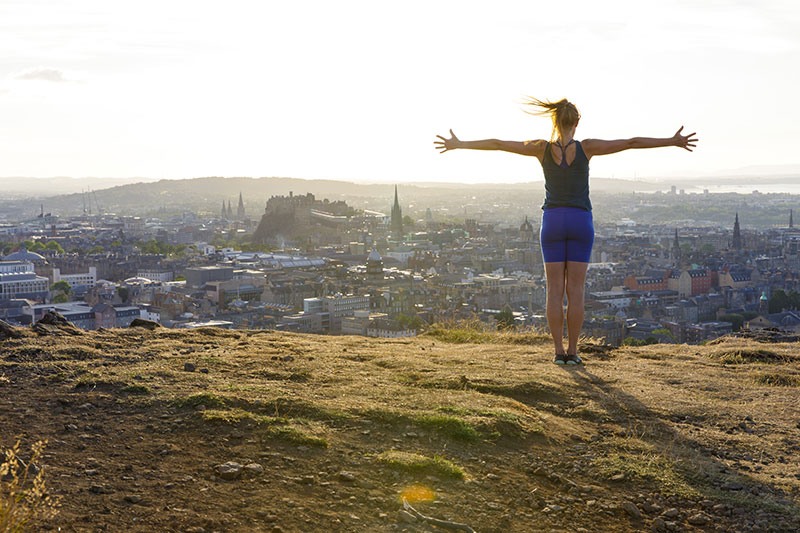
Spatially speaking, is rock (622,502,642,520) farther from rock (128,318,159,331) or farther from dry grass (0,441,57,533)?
rock (128,318,159,331)

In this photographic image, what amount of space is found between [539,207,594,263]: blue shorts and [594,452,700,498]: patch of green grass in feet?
6.16

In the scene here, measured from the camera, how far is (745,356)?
22.1 feet

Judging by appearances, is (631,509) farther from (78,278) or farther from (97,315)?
(78,278)

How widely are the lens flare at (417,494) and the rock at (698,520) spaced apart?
99 centimetres

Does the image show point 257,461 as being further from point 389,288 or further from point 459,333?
point 389,288

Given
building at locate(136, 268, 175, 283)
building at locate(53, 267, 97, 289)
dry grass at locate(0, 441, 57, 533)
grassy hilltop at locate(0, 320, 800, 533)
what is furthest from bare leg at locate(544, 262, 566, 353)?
building at locate(136, 268, 175, 283)

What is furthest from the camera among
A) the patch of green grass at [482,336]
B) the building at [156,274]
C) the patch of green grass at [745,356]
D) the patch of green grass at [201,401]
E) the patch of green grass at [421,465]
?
the building at [156,274]

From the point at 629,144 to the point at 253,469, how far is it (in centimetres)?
322

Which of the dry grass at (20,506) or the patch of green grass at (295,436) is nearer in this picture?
the dry grass at (20,506)

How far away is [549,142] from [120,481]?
11.0 feet

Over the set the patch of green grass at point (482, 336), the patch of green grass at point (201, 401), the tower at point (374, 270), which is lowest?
the tower at point (374, 270)

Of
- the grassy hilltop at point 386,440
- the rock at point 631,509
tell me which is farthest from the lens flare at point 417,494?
the rock at point 631,509

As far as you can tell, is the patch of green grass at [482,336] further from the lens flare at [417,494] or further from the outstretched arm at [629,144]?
the lens flare at [417,494]

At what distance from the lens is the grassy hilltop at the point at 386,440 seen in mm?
3281
